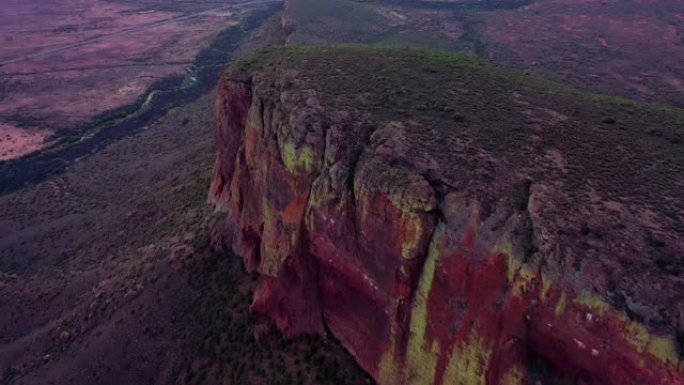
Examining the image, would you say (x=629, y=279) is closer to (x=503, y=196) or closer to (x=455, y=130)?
(x=503, y=196)

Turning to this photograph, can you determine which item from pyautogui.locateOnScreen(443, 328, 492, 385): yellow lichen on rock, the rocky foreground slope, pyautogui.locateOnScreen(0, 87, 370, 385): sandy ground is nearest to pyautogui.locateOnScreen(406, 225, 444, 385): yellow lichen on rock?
the rocky foreground slope

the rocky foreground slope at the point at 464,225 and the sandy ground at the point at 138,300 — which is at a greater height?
the rocky foreground slope at the point at 464,225

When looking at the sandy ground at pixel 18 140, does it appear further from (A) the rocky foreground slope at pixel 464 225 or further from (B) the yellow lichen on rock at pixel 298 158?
(B) the yellow lichen on rock at pixel 298 158

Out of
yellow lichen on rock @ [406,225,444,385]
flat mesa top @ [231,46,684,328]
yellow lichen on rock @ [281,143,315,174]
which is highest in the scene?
flat mesa top @ [231,46,684,328]

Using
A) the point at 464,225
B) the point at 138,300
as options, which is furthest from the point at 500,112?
the point at 138,300

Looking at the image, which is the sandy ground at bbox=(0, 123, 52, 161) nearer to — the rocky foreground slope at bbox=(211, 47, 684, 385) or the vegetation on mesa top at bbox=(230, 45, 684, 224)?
the vegetation on mesa top at bbox=(230, 45, 684, 224)

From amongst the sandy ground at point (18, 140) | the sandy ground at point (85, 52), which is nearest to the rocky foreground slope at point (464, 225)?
the sandy ground at point (18, 140)

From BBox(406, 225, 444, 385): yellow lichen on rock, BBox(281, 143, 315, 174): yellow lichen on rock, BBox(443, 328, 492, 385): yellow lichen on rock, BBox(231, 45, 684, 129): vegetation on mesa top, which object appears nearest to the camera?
BBox(443, 328, 492, 385): yellow lichen on rock

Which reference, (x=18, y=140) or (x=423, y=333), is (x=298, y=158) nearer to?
(x=423, y=333)
